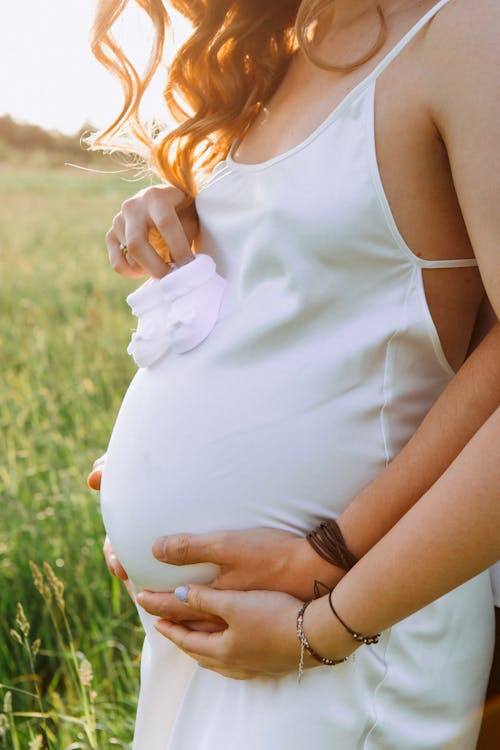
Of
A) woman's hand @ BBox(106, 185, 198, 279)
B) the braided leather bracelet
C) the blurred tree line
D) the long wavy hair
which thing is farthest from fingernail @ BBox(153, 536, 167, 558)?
the blurred tree line

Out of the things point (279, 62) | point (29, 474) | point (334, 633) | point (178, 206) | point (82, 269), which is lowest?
point (82, 269)

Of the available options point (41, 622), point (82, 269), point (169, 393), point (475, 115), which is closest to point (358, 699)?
point (169, 393)

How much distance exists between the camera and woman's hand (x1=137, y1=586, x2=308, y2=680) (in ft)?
4.09

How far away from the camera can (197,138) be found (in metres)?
1.77

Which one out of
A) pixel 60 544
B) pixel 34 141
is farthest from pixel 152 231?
pixel 34 141

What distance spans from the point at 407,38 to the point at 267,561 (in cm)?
77

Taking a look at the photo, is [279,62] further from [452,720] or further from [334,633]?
[452,720]

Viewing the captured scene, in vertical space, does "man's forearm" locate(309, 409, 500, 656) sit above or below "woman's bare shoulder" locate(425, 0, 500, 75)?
below

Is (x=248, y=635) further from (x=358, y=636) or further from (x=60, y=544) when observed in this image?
(x=60, y=544)

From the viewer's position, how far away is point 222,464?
136 cm

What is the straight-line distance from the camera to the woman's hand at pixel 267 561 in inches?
50.3

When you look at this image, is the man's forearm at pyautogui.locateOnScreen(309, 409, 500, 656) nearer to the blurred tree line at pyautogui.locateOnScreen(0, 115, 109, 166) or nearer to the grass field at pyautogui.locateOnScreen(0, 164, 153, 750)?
the grass field at pyautogui.locateOnScreen(0, 164, 153, 750)

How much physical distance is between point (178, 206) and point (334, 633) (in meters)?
0.87

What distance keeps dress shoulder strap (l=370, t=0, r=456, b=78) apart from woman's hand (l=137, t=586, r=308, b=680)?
2.53 ft
